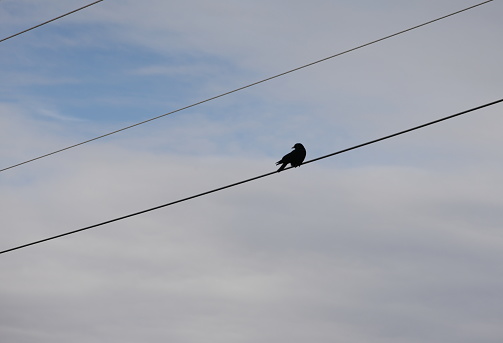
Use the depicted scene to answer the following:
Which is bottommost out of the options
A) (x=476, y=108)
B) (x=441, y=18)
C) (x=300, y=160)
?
(x=476, y=108)

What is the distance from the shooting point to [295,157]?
20438 millimetres

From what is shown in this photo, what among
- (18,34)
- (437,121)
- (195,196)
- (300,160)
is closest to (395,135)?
(437,121)

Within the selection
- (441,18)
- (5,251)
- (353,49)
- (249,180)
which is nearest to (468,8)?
(441,18)

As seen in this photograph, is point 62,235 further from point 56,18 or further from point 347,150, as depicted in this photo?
point 347,150

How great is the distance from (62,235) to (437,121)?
607 centimetres

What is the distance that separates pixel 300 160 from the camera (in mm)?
20844

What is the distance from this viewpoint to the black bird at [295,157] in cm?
1992

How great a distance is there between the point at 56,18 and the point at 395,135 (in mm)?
5913

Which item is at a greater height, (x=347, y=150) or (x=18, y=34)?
(x=18, y=34)

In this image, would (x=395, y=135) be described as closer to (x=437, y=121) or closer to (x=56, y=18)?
(x=437, y=121)

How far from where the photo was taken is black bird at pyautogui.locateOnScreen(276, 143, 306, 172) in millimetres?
19922

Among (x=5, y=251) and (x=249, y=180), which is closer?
(x=249, y=180)

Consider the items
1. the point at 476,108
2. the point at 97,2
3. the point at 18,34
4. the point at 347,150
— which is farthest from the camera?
the point at 18,34

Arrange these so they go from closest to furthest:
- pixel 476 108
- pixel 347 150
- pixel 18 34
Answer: pixel 476 108 → pixel 347 150 → pixel 18 34
